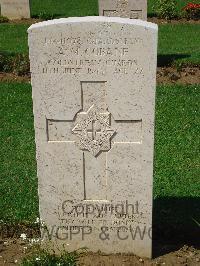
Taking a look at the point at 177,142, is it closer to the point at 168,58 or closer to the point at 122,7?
the point at 168,58

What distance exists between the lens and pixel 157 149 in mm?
6945

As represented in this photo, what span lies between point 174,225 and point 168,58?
686cm

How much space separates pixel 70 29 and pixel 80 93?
0.50 m

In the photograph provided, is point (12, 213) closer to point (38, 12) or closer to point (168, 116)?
point (168, 116)

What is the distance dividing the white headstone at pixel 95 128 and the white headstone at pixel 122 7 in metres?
7.43

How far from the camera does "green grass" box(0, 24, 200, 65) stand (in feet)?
38.0

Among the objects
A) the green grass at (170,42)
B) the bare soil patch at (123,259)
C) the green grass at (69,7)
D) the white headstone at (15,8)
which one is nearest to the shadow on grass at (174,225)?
the bare soil patch at (123,259)

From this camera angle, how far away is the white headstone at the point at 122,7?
36.9 ft

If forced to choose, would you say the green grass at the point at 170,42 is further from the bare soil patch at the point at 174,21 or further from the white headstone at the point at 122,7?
the white headstone at the point at 122,7

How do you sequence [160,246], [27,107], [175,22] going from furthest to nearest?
[175,22], [27,107], [160,246]

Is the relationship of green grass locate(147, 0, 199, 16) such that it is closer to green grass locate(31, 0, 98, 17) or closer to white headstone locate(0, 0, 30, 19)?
green grass locate(31, 0, 98, 17)

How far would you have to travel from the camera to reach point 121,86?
4016mm

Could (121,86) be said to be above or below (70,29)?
below

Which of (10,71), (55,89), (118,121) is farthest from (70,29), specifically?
(10,71)
